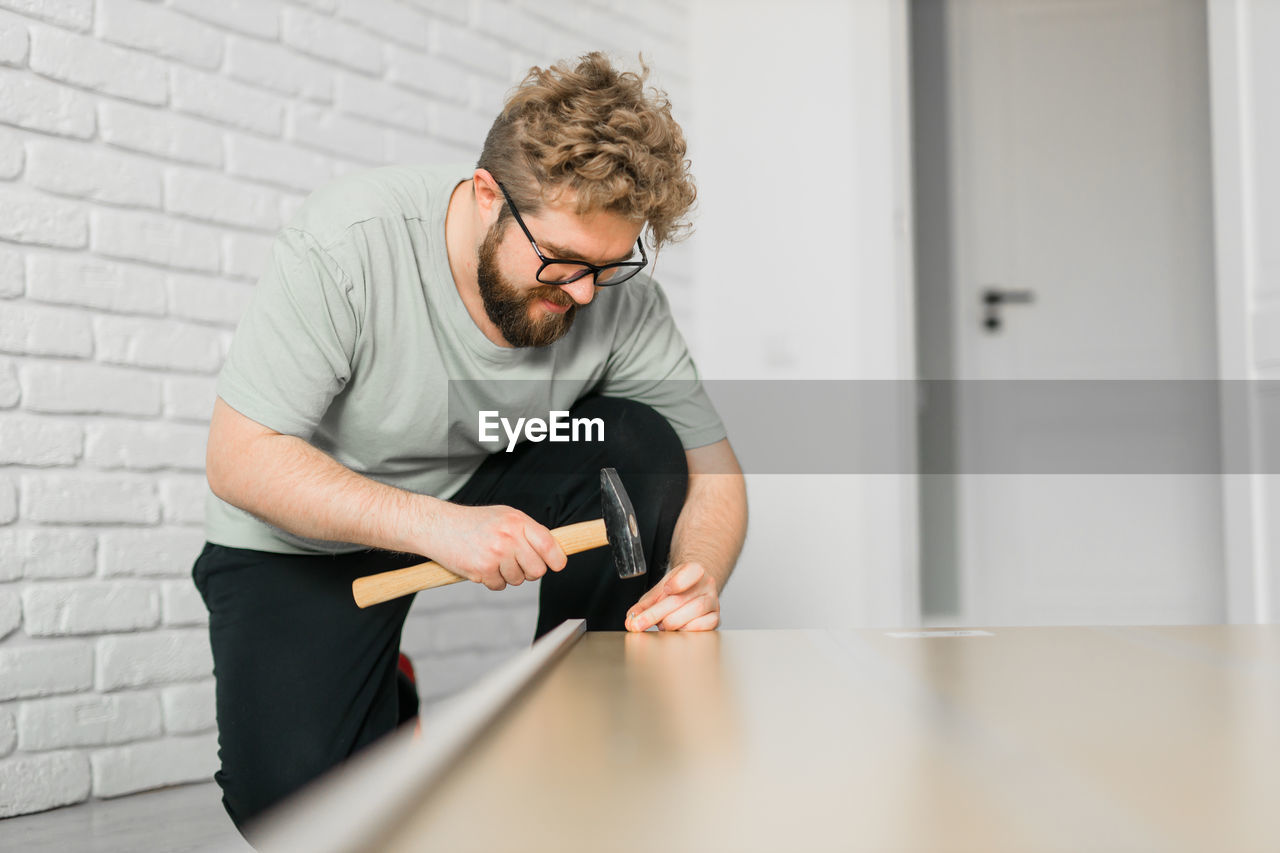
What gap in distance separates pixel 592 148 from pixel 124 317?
3.38ft

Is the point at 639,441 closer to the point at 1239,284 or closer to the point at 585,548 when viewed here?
the point at 585,548

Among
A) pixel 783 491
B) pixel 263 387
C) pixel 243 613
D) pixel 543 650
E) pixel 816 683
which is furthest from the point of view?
pixel 783 491

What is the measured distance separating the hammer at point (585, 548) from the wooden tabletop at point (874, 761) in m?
0.38

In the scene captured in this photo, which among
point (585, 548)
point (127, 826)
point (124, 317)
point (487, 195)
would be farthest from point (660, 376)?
point (127, 826)

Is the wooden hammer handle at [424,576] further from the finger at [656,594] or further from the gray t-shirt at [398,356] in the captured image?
the gray t-shirt at [398,356]

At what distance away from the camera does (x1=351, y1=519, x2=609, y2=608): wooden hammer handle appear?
123 centimetres

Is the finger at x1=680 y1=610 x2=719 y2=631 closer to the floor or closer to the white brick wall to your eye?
the floor

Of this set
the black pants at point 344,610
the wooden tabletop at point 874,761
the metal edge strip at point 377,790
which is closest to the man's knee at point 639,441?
the black pants at point 344,610

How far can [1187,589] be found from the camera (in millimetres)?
3246

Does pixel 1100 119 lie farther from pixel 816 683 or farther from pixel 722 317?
pixel 816 683

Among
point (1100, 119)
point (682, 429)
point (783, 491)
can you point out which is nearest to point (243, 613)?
point (682, 429)

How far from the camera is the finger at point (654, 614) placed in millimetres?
1170

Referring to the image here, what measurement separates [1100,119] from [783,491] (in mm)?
1616

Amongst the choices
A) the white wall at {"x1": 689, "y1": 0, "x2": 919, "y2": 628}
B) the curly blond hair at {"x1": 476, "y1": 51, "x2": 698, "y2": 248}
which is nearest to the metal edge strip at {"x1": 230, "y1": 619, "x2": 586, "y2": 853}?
the curly blond hair at {"x1": 476, "y1": 51, "x2": 698, "y2": 248}
